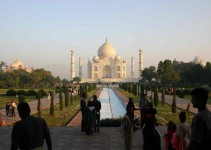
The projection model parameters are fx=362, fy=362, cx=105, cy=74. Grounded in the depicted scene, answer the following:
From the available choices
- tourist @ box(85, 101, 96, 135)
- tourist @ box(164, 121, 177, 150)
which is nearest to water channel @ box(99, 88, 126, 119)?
tourist @ box(85, 101, 96, 135)

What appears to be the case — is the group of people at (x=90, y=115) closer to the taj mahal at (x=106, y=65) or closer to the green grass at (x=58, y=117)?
the green grass at (x=58, y=117)

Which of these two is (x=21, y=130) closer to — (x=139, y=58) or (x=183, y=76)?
(x=183, y=76)

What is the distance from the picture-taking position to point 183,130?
4129mm

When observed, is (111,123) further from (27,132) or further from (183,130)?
(27,132)

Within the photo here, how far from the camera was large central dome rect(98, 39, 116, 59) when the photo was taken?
281 ft

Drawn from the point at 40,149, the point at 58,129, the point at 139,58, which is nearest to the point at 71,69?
the point at 139,58

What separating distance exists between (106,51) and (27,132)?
271 feet

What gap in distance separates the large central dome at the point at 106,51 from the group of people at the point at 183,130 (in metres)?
80.5

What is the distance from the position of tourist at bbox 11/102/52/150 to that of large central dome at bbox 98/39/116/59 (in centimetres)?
8250

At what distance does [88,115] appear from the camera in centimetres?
775

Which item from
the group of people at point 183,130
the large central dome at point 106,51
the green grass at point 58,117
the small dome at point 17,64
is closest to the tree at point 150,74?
the large central dome at point 106,51

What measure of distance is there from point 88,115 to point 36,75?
146 ft

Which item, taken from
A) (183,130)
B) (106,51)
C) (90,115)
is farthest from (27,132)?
(106,51)

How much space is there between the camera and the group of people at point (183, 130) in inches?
90.2
